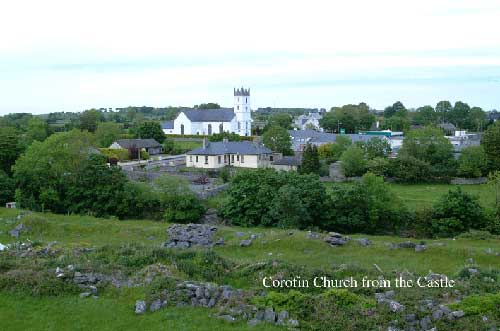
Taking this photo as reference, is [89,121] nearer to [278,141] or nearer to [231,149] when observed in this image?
[231,149]

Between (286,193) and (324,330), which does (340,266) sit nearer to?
(324,330)

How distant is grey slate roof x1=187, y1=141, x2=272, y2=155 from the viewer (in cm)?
5662

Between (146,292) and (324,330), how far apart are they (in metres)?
5.35

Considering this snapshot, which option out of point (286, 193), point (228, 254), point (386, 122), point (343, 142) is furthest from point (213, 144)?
point (386, 122)

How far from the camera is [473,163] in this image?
48.3m

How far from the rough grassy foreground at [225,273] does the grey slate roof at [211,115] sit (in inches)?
2682

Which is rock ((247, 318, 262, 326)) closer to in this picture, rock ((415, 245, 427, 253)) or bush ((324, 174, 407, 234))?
rock ((415, 245, 427, 253))

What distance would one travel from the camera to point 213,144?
189 ft

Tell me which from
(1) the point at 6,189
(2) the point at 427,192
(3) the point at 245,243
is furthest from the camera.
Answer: (2) the point at 427,192

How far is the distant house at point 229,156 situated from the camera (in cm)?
5644

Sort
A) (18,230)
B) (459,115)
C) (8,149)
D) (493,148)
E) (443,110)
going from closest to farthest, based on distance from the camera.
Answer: (18,230) < (8,149) < (493,148) < (459,115) < (443,110)

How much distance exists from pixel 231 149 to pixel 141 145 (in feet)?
55.3

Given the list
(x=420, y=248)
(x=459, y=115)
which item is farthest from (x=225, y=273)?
(x=459, y=115)

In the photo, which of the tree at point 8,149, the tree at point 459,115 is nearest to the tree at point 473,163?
the tree at point 8,149
